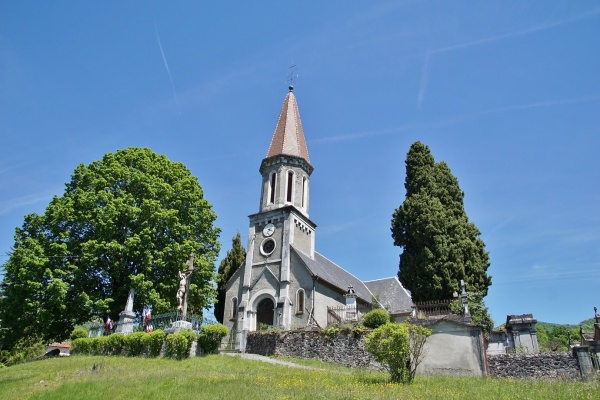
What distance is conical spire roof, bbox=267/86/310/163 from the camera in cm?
3155

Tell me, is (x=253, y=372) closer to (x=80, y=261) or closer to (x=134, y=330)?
(x=134, y=330)

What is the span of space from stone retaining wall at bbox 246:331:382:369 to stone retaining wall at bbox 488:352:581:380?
15.7 feet

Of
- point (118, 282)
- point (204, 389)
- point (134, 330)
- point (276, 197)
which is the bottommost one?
point (204, 389)

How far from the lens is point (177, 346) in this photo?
1717 cm

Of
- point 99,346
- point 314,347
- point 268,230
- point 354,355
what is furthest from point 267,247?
point 99,346

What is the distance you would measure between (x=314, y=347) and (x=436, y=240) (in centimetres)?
1153

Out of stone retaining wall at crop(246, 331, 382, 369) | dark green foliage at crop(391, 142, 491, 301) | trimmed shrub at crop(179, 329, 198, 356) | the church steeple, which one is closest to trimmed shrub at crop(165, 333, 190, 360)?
trimmed shrub at crop(179, 329, 198, 356)

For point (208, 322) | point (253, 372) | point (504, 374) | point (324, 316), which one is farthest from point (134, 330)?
point (504, 374)

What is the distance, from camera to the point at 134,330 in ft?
66.7

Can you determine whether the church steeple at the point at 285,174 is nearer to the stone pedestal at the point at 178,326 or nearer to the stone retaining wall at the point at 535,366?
the stone pedestal at the point at 178,326

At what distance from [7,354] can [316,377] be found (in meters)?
24.7

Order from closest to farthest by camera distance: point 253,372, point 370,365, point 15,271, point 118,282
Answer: point 253,372 < point 370,365 < point 15,271 < point 118,282

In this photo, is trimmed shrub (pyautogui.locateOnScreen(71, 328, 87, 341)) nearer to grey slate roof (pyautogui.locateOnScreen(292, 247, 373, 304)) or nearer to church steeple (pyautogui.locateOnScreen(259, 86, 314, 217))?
grey slate roof (pyautogui.locateOnScreen(292, 247, 373, 304))

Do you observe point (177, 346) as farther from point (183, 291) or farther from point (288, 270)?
point (288, 270)
